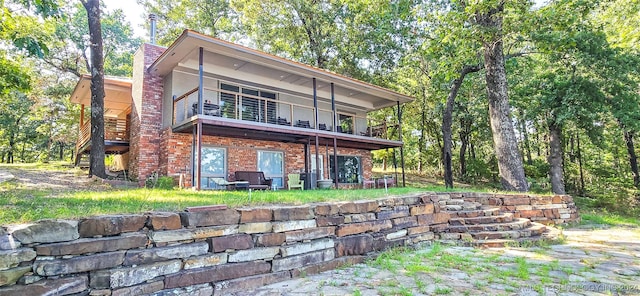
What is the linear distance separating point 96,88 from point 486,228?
10.9 metres

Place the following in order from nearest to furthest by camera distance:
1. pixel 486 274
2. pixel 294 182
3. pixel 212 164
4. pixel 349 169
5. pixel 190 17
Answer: pixel 486 274
pixel 212 164
pixel 294 182
pixel 349 169
pixel 190 17

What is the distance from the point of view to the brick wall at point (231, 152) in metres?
10.0

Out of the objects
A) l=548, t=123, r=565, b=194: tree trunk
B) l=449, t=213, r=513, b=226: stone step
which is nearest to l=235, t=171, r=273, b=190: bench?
l=449, t=213, r=513, b=226: stone step

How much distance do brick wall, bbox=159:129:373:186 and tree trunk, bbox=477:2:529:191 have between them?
6.58m

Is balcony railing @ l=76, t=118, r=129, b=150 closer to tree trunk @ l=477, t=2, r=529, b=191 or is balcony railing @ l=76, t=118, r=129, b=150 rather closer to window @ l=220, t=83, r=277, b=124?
window @ l=220, t=83, r=277, b=124

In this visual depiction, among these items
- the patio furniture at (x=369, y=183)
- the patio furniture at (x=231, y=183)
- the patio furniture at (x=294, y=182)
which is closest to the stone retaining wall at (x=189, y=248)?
the patio furniture at (x=231, y=183)

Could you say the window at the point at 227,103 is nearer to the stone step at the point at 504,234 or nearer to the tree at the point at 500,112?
the tree at the point at 500,112

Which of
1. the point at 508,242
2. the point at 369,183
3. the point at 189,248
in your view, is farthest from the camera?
the point at 369,183

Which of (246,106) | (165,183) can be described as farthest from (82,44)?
(165,183)

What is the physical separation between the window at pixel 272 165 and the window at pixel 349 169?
113 inches

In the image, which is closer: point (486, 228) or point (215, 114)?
point (486, 228)

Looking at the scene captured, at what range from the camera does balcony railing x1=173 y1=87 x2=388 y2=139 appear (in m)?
9.88

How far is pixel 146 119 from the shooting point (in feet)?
34.4

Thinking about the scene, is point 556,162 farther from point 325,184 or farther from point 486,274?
point 486,274
